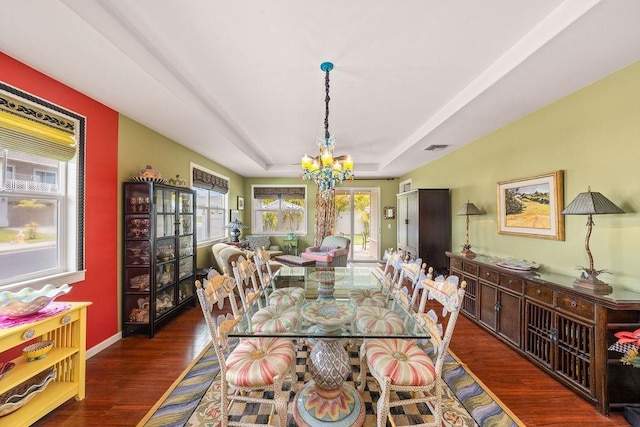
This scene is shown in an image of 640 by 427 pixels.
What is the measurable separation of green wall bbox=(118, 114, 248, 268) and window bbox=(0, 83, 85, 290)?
1.63 feet

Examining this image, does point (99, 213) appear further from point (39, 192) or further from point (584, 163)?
point (584, 163)

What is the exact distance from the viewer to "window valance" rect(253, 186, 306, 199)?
7.56 metres

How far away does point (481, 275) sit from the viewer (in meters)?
3.12

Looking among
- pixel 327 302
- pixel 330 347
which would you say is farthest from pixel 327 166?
pixel 330 347

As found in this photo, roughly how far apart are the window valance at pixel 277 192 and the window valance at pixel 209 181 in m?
1.54

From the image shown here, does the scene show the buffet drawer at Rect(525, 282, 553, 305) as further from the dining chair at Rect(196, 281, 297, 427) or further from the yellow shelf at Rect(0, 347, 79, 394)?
the yellow shelf at Rect(0, 347, 79, 394)

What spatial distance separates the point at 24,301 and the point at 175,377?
3.92ft

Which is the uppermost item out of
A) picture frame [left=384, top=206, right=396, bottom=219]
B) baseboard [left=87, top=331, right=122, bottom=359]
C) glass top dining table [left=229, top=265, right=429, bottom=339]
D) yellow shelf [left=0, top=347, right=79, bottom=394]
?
picture frame [left=384, top=206, right=396, bottom=219]

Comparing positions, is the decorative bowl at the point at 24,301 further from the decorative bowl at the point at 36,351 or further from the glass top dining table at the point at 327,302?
the glass top dining table at the point at 327,302

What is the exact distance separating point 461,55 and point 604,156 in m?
1.47

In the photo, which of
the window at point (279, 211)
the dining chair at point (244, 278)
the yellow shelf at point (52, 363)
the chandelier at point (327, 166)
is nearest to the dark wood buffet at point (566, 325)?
the chandelier at point (327, 166)

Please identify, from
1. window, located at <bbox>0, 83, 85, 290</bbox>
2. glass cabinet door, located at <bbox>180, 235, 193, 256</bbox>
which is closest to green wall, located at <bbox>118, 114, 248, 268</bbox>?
window, located at <bbox>0, 83, 85, 290</bbox>

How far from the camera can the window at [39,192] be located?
1.92 metres

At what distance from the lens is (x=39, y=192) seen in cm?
215
